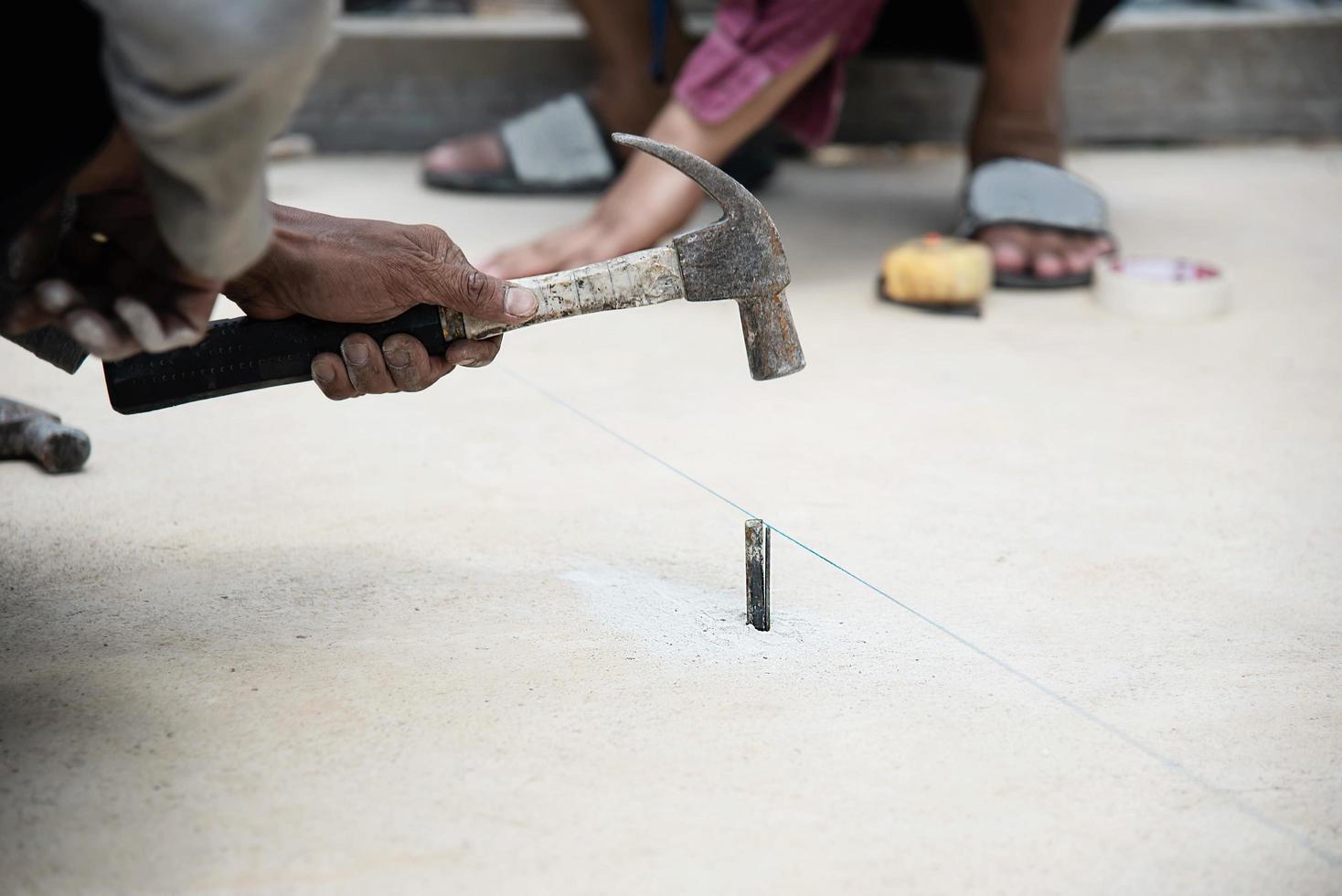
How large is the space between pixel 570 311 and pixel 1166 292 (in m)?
1.49

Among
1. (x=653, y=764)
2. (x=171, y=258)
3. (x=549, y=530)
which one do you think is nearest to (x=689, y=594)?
(x=549, y=530)

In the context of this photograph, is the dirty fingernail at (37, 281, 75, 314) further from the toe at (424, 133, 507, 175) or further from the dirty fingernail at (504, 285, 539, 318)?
the toe at (424, 133, 507, 175)

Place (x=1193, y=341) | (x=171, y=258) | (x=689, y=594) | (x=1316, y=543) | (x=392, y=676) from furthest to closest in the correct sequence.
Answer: (x=1193, y=341) → (x=1316, y=543) → (x=689, y=594) → (x=392, y=676) → (x=171, y=258)

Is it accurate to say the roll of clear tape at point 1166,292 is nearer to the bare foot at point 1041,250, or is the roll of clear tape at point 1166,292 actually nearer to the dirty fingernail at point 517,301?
the bare foot at point 1041,250

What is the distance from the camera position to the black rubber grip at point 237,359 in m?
1.26

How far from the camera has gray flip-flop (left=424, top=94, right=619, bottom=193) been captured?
3.33 metres

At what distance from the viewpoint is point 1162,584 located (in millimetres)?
1444

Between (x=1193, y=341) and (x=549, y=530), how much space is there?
1.29 m

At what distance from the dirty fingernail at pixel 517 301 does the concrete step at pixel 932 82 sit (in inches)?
108

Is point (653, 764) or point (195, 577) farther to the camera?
Answer: point (195, 577)

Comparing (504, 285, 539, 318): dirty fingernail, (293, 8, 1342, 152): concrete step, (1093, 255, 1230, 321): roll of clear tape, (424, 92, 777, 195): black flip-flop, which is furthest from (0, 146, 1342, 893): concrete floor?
(293, 8, 1342, 152): concrete step

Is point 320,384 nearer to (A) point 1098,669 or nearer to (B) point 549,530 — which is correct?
(B) point 549,530

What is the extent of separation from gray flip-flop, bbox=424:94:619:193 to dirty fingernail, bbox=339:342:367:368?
Result: 6.89 ft

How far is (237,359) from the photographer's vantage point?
4.18 feet
